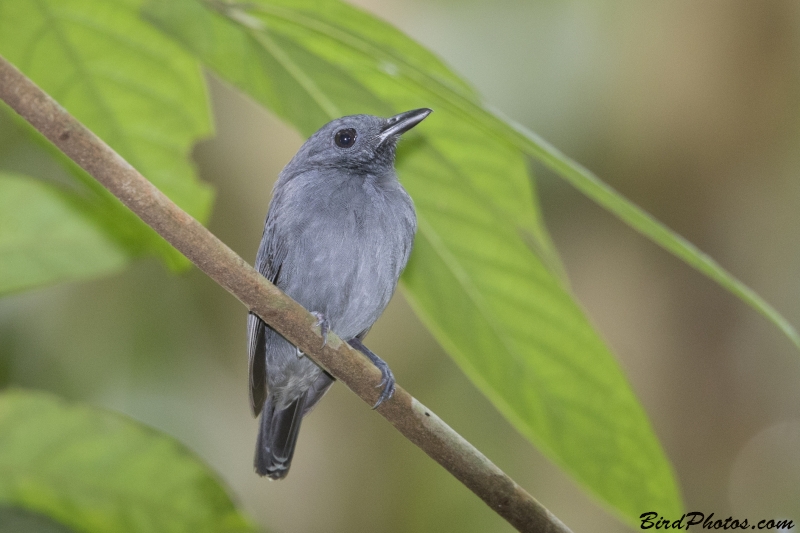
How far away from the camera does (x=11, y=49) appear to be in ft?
5.89

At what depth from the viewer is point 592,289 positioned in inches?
227

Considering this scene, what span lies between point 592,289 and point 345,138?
3.47 meters

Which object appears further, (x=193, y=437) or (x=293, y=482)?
(x=293, y=482)

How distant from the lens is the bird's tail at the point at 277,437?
2.83m

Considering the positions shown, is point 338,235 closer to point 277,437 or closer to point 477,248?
point 477,248

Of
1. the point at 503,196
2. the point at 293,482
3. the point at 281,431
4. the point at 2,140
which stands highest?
the point at 503,196

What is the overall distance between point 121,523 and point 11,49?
1.20m

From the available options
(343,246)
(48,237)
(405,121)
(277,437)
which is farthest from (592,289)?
(48,237)

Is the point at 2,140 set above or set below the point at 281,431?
below

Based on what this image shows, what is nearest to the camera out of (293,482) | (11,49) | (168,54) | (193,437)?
(11,49)

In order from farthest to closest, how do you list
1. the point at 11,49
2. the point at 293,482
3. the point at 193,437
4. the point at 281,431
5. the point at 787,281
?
the point at 293,482, the point at 787,281, the point at 193,437, the point at 281,431, the point at 11,49

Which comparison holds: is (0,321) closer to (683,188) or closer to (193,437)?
(193,437)

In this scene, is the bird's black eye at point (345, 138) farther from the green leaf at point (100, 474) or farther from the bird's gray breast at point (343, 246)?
the green leaf at point (100, 474)

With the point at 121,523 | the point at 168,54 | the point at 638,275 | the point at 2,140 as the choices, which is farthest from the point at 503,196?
the point at 638,275
